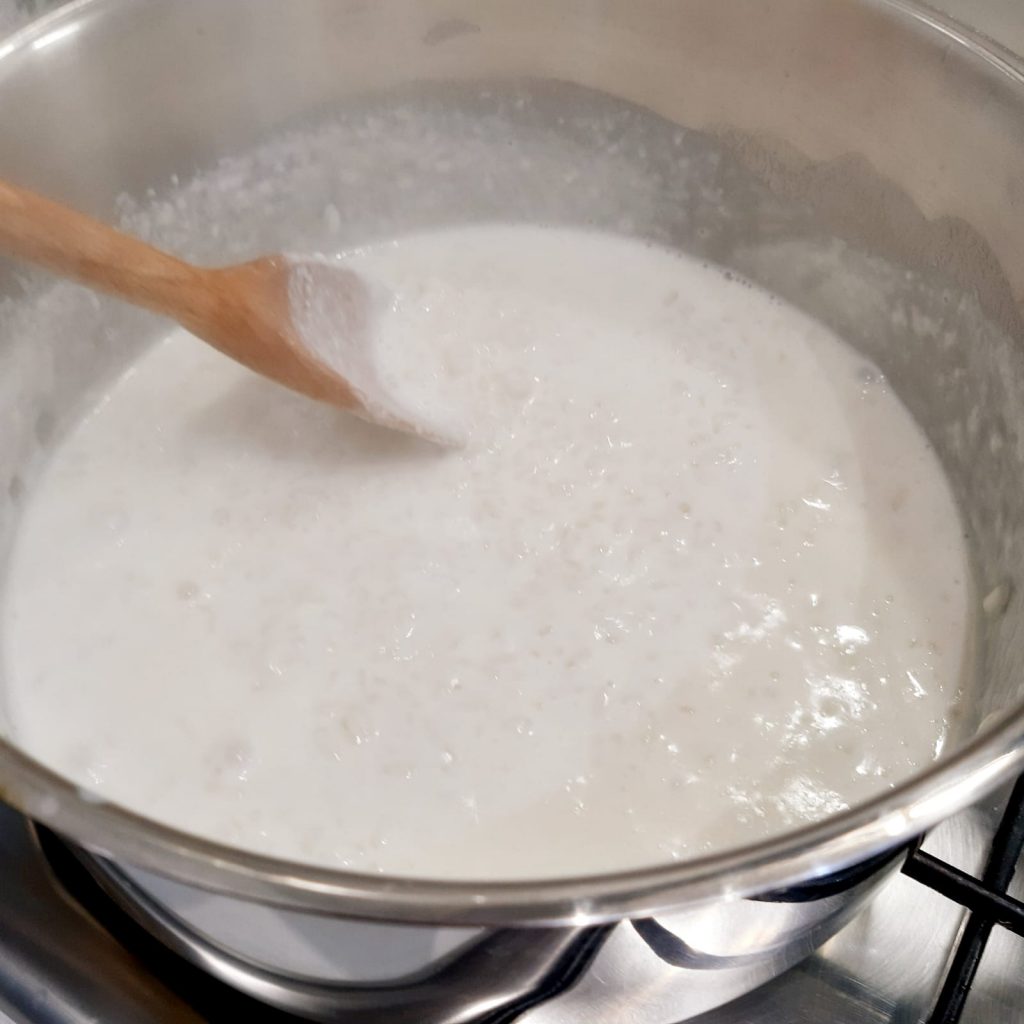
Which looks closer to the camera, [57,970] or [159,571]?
[57,970]

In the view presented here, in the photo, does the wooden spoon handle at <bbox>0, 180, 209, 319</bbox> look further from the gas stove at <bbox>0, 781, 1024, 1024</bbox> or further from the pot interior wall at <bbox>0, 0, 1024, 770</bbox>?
the gas stove at <bbox>0, 781, 1024, 1024</bbox>

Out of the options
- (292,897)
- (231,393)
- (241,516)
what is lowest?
(292,897)

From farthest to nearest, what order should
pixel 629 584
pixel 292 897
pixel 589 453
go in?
pixel 589 453, pixel 629 584, pixel 292 897

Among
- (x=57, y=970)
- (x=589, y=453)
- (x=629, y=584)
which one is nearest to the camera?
(x=57, y=970)

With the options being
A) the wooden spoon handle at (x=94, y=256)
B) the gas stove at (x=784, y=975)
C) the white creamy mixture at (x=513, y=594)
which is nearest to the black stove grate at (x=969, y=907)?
the gas stove at (x=784, y=975)

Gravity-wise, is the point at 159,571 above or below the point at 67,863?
above

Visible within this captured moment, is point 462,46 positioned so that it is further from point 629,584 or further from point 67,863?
point 67,863

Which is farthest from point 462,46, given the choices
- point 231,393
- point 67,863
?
point 67,863
